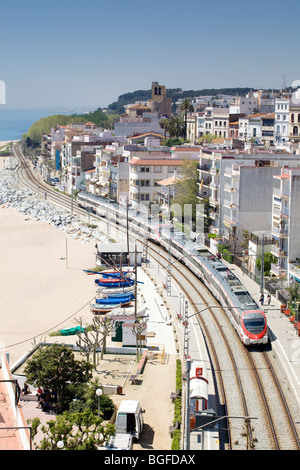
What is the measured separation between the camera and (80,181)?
91.1 metres

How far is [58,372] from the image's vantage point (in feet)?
78.7

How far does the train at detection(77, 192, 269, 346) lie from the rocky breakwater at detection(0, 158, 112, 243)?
338 centimetres

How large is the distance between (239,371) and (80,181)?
67.7 meters

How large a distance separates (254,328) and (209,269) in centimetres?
1001

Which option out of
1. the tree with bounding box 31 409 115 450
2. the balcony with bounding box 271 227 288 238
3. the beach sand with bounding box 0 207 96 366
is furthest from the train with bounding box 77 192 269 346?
the tree with bounding box 31 409 115 450

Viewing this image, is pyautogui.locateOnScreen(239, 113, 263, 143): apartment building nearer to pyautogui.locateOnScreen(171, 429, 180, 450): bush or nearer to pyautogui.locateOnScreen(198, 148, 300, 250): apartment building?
pyautogui.locateOnScreen(198, 148, 300, 250): apartment building

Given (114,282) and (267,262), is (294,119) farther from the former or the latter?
(114,282)

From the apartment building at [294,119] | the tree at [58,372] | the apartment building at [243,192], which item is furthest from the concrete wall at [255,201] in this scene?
the apartment building at [294,119]

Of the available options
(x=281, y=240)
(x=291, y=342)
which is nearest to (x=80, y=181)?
(x=281, y=240)

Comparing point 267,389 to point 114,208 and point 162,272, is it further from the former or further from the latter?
point 114,208

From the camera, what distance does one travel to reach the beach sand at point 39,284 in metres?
33.5

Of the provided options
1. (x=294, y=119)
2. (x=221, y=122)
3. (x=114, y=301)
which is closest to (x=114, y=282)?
(x=114, y=301)

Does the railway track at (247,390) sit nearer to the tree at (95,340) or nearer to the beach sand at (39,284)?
the tree at (95,340)

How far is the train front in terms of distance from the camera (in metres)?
28.5
